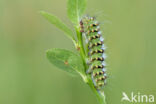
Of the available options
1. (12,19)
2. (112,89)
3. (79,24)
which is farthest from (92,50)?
(12,19)

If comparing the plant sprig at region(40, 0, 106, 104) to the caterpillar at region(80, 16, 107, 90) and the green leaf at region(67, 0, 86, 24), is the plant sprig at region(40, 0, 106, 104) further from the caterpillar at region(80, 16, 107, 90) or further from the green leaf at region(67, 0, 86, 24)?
the caterpillar at region(80, 16, 107, 90)

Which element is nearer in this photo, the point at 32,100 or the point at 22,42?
the point at 32,100

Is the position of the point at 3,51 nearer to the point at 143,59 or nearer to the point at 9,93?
the point at 9,93

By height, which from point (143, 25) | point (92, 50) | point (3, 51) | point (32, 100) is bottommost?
point (32, 100)

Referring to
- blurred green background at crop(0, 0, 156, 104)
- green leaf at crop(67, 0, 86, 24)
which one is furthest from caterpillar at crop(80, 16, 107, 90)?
blurred green background at crop(0, 0, 156, 104)

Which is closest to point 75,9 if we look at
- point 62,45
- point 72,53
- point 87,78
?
point 72,53

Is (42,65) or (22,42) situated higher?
(22,42)
